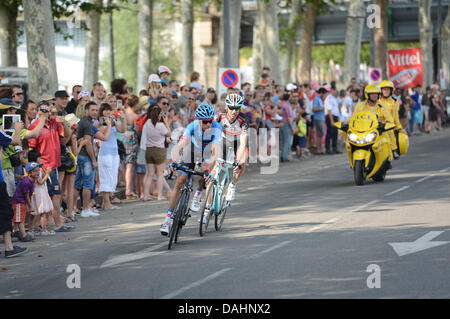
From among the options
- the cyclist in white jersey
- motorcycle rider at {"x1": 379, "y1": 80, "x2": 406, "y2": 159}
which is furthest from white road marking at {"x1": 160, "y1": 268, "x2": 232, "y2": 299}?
motorcycle rider at {"x1": 379, "y1": 80, "x2": 406, "y2": 159}

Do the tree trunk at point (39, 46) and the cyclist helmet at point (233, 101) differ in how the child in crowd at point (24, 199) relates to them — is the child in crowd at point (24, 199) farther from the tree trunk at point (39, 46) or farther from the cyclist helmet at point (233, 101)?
the tree trunk at point (39, 46)

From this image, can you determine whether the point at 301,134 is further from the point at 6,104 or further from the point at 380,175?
the point at 6,104

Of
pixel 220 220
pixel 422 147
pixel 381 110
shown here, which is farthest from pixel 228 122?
pixel 422 147

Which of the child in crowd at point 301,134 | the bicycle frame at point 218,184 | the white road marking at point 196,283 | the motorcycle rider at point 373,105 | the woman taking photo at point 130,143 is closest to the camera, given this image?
the white road marking at point 196,283

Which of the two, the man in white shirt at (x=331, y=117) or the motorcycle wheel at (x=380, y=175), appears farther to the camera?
the man in white shirt at (x=331, y=117)

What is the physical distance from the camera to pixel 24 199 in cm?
1345

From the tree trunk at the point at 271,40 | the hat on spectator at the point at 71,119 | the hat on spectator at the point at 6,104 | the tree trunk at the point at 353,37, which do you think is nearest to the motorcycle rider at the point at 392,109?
the hat on spectator at the point at 71,119

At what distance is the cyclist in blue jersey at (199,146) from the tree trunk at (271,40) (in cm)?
2234

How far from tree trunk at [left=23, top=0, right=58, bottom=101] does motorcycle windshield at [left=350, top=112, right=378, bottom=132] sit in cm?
658

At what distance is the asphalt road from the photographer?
9180 mm

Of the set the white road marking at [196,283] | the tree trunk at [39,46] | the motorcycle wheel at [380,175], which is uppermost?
the tree trunk at [39,46]

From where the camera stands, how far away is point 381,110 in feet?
65.5

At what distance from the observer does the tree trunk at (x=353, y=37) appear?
131 ft
